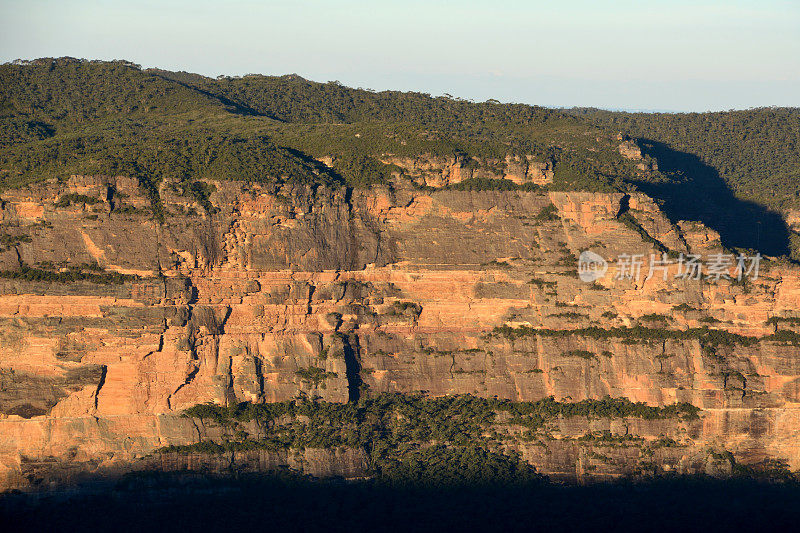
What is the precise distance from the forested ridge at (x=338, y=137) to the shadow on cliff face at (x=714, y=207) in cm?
12

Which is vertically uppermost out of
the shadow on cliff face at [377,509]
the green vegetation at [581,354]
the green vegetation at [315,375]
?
the green vegetation at [581,354]

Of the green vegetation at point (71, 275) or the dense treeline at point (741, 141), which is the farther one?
the dense treeline at point (741, 141)

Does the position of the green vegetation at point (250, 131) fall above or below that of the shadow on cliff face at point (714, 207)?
above

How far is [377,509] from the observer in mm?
45219

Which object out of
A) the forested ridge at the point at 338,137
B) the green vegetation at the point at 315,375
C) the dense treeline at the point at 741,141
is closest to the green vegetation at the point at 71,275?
the forested ridge at the point at 338,137

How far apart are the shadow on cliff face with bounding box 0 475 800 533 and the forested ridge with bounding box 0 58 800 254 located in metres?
11.1

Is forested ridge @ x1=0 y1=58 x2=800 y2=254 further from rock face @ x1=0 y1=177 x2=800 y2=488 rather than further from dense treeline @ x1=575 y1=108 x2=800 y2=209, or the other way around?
rock face @ x1=0 y1=177 x2=800 y2=488

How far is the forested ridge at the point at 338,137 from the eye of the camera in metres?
52.8

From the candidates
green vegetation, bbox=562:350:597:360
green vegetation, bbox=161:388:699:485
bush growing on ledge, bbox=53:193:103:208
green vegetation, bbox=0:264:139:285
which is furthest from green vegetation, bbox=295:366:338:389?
bush growing on ledge, bbox=53:193:103:208

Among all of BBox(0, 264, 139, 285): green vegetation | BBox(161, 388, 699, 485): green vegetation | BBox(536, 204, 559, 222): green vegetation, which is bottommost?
BBox(161, 388, 699, 485): green vegetation

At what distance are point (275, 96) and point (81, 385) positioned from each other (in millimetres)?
29945

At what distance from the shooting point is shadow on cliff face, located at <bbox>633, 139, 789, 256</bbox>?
59.9 meters

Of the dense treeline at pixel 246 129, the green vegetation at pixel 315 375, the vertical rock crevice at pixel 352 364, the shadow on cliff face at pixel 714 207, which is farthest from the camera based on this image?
the shadow on cliff face at pixel 714 207

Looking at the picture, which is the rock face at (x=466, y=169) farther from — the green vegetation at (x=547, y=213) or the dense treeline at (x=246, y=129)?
the green vegetation at (x=547, y=213)
